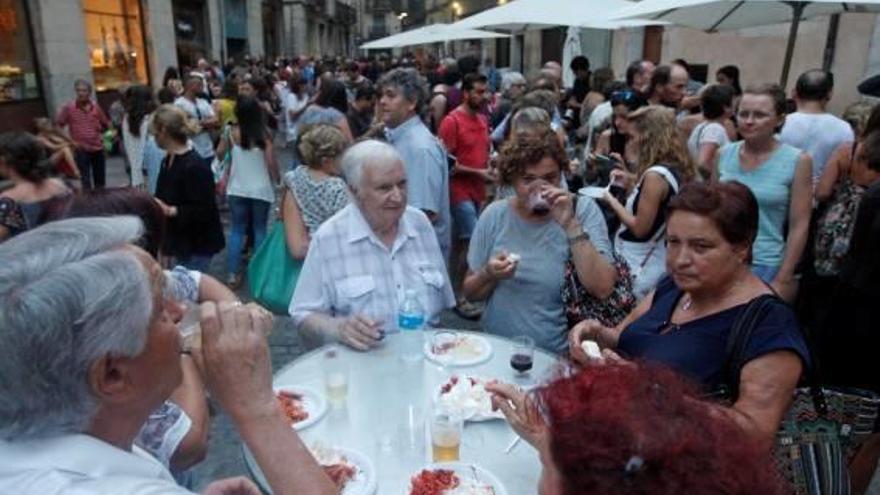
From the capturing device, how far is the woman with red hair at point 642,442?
3.48 ft

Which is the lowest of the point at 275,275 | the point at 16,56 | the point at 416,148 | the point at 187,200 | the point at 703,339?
the point at 275,275

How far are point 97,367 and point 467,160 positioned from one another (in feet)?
17.7

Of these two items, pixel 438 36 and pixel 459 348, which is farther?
pixel 438 36

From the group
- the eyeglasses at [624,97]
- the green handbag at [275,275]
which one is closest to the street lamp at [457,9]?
the eyeglasses at [624,97]

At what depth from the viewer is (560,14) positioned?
9.13 meters

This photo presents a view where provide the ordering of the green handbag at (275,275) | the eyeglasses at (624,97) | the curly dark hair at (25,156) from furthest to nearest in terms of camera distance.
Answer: the eyeglasses at (624,97), the curly dark hair at (25,156), the green handbag at (275,275)

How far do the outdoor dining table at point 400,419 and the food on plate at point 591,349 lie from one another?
0.65ft

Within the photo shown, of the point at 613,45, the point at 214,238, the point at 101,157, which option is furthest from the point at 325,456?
the point at 613,45

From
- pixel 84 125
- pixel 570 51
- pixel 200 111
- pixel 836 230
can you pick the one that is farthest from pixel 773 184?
pixel 84 125

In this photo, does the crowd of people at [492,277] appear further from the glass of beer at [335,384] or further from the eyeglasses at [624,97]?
the glass of beer at [335,384]

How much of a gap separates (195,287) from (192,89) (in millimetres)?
6974

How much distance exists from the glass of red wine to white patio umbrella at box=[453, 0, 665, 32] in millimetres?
6964

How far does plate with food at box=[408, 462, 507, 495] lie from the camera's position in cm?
180

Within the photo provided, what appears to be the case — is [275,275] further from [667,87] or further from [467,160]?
[667,87]
